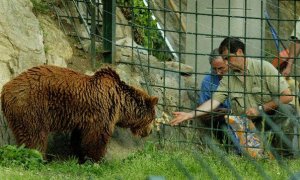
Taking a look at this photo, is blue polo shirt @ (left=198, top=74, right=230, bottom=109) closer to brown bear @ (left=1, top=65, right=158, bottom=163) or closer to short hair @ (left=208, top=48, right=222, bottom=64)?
short hair @ (left=208, top=48, right=222, bottom=64)

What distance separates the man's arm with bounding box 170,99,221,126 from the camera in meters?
9.80

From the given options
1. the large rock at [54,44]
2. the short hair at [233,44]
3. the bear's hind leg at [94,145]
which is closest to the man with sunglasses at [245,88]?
the short hair at [233,44]

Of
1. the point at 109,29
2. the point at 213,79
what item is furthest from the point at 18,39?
the point at 213,79

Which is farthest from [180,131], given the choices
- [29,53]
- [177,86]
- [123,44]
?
[29,53]

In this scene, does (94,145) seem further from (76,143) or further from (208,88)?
(208,88)

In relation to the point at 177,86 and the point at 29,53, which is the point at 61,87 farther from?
the point at 177,86

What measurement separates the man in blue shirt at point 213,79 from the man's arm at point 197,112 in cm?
12

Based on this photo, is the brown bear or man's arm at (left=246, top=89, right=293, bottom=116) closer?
the brown bear

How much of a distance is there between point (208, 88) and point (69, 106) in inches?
82.0

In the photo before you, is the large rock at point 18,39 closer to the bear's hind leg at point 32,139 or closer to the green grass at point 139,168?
the bear's hind leg at point 32,139

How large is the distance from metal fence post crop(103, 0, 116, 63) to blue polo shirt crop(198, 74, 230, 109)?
1098 millimetres

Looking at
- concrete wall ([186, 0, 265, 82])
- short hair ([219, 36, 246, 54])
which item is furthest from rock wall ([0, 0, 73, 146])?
short hair ([219, 36, 246, 54])

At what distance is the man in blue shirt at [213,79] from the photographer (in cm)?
1003

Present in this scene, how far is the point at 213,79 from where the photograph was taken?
1016 centimetres
